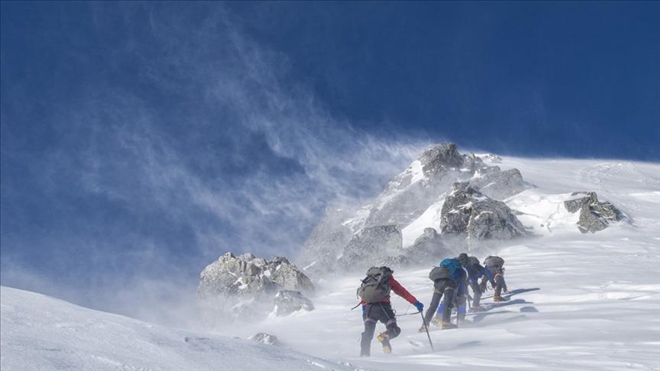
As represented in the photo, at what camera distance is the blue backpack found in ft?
55.5

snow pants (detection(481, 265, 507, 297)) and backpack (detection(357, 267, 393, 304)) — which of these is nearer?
backpack (detection(357, 267, 393, 304))

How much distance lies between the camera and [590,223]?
36219mm

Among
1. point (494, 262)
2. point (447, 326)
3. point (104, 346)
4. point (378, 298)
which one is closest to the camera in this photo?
point (104, 346)

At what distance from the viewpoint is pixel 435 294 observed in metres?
16.9

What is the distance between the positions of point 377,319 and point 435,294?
3365 millimetres

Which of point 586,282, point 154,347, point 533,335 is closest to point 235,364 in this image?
point 154,347

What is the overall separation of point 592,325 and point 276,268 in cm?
2060

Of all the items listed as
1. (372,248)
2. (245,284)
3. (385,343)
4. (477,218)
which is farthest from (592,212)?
(385,343)

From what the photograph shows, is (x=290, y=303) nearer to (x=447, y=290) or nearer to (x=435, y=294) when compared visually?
(x=435, y=294)

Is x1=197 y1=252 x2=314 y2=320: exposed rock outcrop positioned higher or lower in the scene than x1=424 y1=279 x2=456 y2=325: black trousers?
higher

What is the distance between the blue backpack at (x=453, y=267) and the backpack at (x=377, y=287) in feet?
10.7

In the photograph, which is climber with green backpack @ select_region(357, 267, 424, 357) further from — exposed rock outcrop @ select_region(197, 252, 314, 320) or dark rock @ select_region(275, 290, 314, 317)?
exposed rock outcrop @ select_region(197, 252, 314, 320)

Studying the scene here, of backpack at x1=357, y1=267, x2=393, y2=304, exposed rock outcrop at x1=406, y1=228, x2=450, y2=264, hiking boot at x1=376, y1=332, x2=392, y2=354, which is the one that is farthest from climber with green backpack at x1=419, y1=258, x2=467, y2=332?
exposed rock outcrop at x1=406, y1=228, x2=450, y2=264

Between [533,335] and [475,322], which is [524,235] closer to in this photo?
[475,322]
